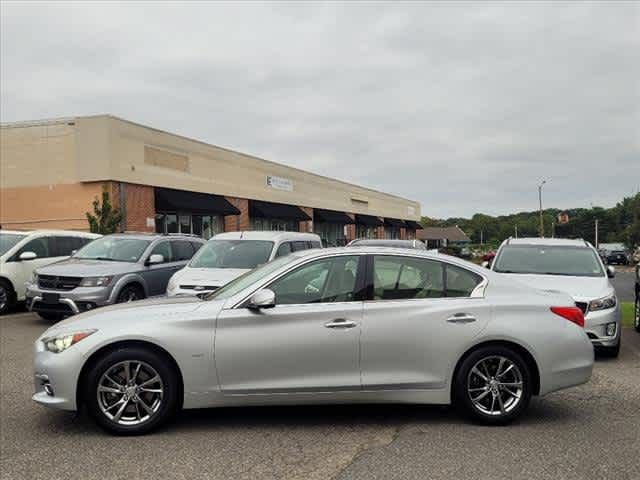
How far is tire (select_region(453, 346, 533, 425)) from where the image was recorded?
510 centimetres

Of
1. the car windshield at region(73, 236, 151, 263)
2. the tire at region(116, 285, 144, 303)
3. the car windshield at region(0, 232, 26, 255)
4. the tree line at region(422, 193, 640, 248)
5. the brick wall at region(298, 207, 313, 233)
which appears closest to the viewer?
the tire at region(116, 285, 144, 303)

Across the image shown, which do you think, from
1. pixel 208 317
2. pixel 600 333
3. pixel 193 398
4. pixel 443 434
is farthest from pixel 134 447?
pixel 600 333

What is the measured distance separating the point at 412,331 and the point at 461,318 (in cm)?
44

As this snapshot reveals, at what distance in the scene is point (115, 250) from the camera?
40.3 ft

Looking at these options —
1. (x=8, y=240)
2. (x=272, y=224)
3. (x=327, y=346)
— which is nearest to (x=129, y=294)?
(x=8, y=240)

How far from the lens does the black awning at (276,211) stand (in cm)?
3591

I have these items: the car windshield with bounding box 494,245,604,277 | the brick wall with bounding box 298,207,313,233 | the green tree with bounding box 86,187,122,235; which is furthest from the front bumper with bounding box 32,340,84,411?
the brick wall with bounding box 298,207,313,233

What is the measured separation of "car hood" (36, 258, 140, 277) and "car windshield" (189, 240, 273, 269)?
55.1 inches

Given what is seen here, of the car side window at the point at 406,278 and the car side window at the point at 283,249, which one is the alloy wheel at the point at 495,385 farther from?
the car side window at the point at 283,249

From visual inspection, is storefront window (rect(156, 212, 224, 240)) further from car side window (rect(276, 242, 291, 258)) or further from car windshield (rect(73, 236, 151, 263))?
car side window (rect(276, 242, 291, 258))

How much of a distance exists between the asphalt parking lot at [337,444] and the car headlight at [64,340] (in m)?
0.70

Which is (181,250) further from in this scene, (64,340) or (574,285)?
(64,340)

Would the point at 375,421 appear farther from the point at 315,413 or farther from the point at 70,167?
the point at 70,167

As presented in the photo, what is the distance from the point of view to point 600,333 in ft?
25.7
